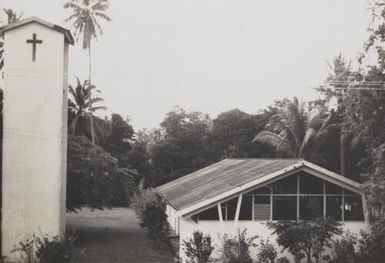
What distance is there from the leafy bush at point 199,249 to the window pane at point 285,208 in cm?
294

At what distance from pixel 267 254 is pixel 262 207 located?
1843 mm

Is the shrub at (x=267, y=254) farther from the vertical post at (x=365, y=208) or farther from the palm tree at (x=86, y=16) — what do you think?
the palm tree at (x=86, y=16)

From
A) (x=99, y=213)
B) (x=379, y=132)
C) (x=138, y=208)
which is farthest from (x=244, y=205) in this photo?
(x=99, y=213)

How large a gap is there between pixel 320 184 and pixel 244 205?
2721 millimetres

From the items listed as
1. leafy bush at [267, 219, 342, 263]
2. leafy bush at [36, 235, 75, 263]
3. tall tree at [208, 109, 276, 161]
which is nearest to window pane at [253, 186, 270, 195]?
leafy bush at [267, 219, 342, 263]

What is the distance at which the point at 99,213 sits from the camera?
36594 mm

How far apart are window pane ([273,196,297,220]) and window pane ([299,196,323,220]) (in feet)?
0.78

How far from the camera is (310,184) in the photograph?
705 inches

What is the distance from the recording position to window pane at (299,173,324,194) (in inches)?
704

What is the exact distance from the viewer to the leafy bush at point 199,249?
16094 mm

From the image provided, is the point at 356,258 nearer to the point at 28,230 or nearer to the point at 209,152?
the point at 28,230

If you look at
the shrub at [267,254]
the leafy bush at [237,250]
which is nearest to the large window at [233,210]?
the leafy bush at [237,250]

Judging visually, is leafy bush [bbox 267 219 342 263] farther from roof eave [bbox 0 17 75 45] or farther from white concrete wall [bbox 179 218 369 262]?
roof eave [bbox 0 17 75 45]

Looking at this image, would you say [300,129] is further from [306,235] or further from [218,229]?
[306,235]
